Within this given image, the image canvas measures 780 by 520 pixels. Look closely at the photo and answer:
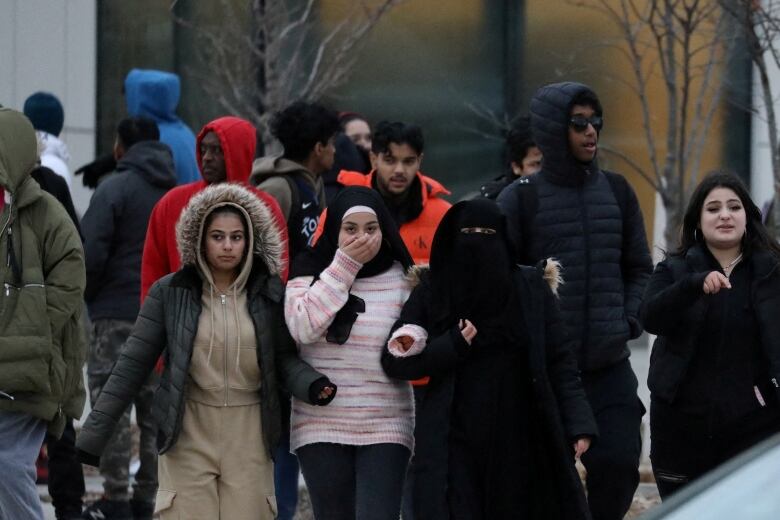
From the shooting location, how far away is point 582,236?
720cm

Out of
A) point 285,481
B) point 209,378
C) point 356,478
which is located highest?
point 209,378

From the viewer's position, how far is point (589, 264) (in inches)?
283

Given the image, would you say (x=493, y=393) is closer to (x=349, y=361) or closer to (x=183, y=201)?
(x=349, y=361)

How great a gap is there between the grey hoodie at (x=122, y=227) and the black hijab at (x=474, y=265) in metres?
2.93

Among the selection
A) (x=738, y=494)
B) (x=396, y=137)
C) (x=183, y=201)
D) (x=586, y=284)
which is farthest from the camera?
(x=183, y=201)

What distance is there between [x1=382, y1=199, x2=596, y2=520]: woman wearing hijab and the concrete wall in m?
7.40

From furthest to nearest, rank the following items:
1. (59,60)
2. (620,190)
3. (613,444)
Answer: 1. (59,60)
2. (620,190)
3. (613,444)

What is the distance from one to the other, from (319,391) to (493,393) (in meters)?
0.67

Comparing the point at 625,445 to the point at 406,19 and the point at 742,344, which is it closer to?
the point at 742,344

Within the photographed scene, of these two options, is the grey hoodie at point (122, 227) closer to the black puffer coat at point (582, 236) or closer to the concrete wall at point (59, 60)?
the black puffer coat at point (582, 236)

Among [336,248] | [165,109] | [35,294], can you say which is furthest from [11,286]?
[165,109]

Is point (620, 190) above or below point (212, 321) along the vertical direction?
above

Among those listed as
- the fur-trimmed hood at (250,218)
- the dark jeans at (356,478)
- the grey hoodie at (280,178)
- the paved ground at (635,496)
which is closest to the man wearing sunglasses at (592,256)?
the dark jeans at (356,478)

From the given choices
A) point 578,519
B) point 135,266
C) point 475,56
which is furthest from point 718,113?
point 578,519
